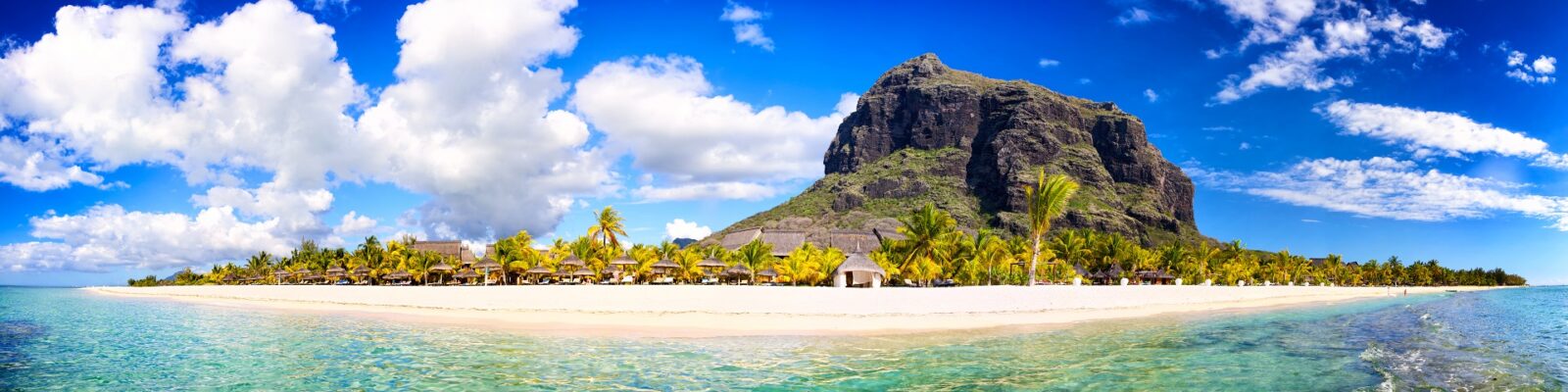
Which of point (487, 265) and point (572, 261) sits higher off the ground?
point (572, 261)

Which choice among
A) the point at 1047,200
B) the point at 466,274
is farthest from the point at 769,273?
the point at 466,274

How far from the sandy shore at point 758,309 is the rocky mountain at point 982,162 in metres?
76.6

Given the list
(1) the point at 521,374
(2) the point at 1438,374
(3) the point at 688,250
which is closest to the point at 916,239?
(3) the point at 688,250

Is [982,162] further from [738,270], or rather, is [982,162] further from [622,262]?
[622,262]

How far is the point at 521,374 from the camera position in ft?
41.1

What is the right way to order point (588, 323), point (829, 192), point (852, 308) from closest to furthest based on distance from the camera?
point (588, 323) → point (852, 308) → point (829, 192)

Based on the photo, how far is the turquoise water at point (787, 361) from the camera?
39.5ft

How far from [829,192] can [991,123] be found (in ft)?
112

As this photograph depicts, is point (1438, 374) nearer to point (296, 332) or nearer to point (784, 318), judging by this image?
point (784, 318)

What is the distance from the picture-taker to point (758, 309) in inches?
1014

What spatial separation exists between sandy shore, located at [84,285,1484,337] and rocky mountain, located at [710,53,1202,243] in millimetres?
76581

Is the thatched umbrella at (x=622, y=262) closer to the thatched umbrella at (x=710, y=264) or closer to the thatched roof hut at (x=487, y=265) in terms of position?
the thatched umbrella at (x=710, y=264)

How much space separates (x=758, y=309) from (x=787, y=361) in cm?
1126

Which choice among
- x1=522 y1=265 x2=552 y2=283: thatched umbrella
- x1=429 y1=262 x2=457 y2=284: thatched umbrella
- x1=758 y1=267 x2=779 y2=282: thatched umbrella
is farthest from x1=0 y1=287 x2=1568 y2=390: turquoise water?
x1=429 y1=262 x2=457 y2=284: thatched umbrella
